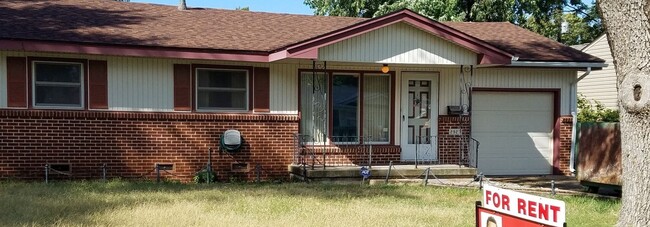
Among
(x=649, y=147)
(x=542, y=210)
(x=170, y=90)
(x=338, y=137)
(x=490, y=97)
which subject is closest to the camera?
(x=542, y=210)

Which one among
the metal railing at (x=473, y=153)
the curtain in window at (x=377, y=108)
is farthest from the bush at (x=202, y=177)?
the metal railing at (x=473, y=153)

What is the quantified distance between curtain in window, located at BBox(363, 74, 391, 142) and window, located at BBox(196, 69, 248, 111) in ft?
8.90

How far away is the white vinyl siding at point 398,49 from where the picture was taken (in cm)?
1259

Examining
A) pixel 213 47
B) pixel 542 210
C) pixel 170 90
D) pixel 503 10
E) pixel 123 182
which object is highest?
pixel 503 10

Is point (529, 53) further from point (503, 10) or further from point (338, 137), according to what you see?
point (503, 10)

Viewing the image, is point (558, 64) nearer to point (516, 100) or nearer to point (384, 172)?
point (516, 100)

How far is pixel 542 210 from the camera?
3.98 meters

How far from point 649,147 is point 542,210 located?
128 inches

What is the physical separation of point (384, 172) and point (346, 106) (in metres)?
1.90

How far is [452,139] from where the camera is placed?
1450cm

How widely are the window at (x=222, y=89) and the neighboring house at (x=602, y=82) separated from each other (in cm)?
1626

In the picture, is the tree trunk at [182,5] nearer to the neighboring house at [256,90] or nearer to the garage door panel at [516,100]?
the neighboring house at [256,90]

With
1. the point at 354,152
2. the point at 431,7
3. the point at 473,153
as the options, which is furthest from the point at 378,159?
the point at 431,7

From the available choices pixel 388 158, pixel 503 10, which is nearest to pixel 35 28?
pixel 388 158
